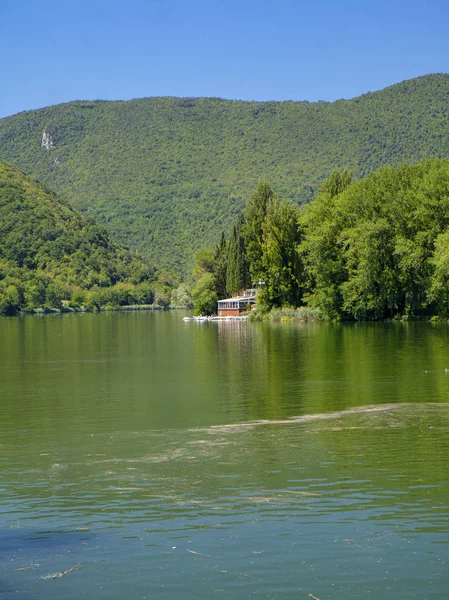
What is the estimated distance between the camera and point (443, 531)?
37.0ft

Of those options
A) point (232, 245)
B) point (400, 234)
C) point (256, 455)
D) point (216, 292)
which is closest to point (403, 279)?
point (400, 234)

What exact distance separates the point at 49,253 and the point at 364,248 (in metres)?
118

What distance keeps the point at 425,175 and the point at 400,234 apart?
5689 mm

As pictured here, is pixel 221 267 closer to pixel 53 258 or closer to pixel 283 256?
pixel 283 256

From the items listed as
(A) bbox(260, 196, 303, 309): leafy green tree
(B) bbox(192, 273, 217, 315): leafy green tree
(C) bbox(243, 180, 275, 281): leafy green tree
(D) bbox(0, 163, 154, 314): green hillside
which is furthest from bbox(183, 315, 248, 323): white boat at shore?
(D) bbox(0, 163, 154, 314): green hillside

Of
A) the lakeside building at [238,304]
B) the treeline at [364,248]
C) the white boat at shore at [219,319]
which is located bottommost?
the white boat at shore at [219,319]

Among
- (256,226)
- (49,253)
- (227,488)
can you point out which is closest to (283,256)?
(256,226)

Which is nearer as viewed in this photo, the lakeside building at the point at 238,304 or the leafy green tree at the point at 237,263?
the leafy green tree at the point at 237,263

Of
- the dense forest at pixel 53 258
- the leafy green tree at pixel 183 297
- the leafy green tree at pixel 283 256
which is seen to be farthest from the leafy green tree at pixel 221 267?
the leafy green tree at pixel 183 297

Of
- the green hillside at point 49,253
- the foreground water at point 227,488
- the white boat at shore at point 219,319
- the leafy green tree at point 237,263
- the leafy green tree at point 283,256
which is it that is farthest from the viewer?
the green hillside at point 49,253

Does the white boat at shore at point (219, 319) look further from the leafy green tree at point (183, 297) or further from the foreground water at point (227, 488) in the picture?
the foreground water at point (227, 488)

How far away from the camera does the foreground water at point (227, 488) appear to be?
9.93m

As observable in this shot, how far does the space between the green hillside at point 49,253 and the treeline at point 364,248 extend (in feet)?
255

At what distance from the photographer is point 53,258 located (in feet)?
583
